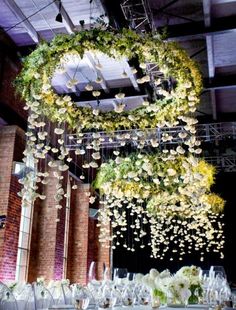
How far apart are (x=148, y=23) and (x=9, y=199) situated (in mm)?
4948

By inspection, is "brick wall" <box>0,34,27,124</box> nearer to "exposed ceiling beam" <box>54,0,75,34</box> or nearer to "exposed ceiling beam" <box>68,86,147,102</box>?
"exposed ceiling beam" <box>54,0,75,34</box>

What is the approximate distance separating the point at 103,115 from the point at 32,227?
5636 mm

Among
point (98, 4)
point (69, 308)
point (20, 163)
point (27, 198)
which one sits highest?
point (98, 4)

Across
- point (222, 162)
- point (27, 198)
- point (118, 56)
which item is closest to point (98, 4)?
point (118, 56)

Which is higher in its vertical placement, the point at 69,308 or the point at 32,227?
the point at 32,227

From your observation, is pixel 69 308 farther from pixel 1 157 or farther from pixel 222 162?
pixel 222 162

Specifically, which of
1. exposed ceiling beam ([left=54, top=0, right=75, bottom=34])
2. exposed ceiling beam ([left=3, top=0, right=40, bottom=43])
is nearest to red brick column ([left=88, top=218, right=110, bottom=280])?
exposed ceiling beam ([left=3, top=0, right=40, bottom=43])

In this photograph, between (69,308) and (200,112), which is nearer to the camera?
(69,308)

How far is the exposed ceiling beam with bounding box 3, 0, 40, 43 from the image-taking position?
763 cm

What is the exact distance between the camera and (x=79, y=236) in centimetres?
1513

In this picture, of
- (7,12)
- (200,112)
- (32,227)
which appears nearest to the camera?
(7,12)

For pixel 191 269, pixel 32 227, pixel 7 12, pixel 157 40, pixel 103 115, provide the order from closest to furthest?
pixel 191 269 < pixel 157 40 < pixel 103 115 < pixel 7 12 < pixel 32 227

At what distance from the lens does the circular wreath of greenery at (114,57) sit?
541 centimetres

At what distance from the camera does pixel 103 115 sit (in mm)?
7180
